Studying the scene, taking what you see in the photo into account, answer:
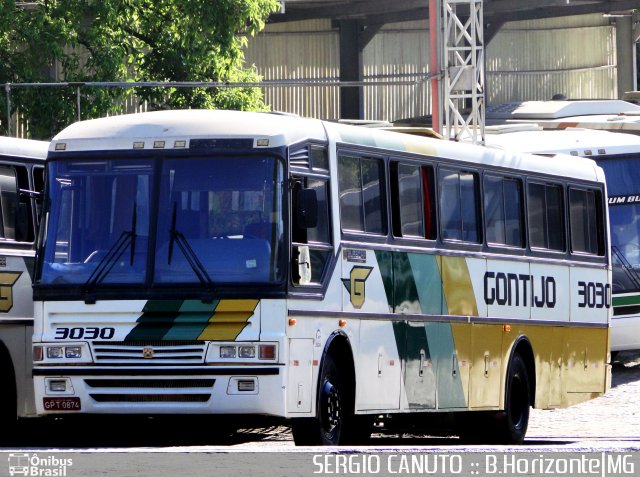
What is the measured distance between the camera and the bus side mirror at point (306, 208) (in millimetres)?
13273

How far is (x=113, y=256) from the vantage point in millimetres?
13531

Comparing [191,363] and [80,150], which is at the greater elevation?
[80,150]

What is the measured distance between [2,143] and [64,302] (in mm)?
2505

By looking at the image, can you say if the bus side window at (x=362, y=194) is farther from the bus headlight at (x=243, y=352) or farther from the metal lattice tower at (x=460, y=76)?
the metal lattice tower at (x=460, y=76)

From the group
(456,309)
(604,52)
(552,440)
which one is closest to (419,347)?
(456,309)

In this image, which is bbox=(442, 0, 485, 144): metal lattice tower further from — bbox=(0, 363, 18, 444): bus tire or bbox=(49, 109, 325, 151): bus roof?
bbox=(49, 109, 325, 151): bus roof

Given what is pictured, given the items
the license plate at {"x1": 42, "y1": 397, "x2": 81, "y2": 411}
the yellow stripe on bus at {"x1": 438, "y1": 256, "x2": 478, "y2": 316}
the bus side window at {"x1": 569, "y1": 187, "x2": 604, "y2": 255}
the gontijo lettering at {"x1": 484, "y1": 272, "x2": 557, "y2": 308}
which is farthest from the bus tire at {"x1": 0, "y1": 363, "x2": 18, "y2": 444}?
the bus side window at {"x1": 569, "y1": 187, "x2": 604, "y2": 255}

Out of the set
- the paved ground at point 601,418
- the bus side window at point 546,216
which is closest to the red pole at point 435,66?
the paved ground at point 601,418

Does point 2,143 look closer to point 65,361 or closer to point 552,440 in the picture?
point 65,361

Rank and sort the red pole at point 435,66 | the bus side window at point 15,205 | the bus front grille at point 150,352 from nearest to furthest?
the bus front grille at point 150,352 < the bus side window at point 15,205 < the red pole at point 435,66

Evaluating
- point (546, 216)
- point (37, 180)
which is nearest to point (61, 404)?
point (37, 180)

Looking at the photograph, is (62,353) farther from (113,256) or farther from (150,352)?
(113,256)

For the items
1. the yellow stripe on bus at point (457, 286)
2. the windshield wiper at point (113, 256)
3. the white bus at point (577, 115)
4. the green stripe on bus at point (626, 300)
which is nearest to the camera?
the windshield wiper at point (113, 256)

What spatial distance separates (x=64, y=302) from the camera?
13.5 meters
